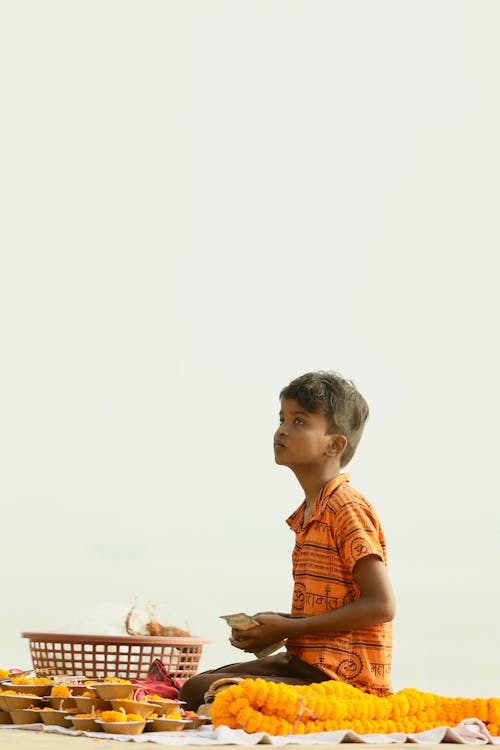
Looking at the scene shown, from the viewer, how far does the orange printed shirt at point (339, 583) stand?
12.8 feet

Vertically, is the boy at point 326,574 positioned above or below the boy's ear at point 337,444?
below

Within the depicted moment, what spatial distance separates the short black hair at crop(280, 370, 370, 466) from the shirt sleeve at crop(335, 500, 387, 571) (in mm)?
387

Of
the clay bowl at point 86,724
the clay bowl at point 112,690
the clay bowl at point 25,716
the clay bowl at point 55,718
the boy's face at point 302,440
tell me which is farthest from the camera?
the boy's face at point 302,440

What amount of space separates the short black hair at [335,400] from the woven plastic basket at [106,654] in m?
1.36

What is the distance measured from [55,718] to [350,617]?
1.16 meters

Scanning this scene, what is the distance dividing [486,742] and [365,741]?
1.75ft

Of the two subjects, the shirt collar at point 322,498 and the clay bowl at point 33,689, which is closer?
the clay bowl at point 33,689

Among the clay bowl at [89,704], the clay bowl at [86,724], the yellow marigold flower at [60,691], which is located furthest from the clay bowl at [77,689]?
the clay bowl at [86,724]

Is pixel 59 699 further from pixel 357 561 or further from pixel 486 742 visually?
pixel 486 742

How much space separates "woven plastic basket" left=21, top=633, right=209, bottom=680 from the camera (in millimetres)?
4801

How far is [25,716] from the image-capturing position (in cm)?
384

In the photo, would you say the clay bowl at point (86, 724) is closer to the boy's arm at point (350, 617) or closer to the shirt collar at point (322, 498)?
the boy's arm at point (350, 617)

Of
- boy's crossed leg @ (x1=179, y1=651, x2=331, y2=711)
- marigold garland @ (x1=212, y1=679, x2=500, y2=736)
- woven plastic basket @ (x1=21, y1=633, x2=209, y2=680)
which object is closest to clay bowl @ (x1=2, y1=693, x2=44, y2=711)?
boy's crossed leg @ (x1=179, y1=651, x2=331, y2=711)

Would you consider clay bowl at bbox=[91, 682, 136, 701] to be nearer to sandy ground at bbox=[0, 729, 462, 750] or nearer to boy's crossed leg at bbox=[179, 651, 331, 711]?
sandy ground at bbox=[0, 729, 462, 750]
